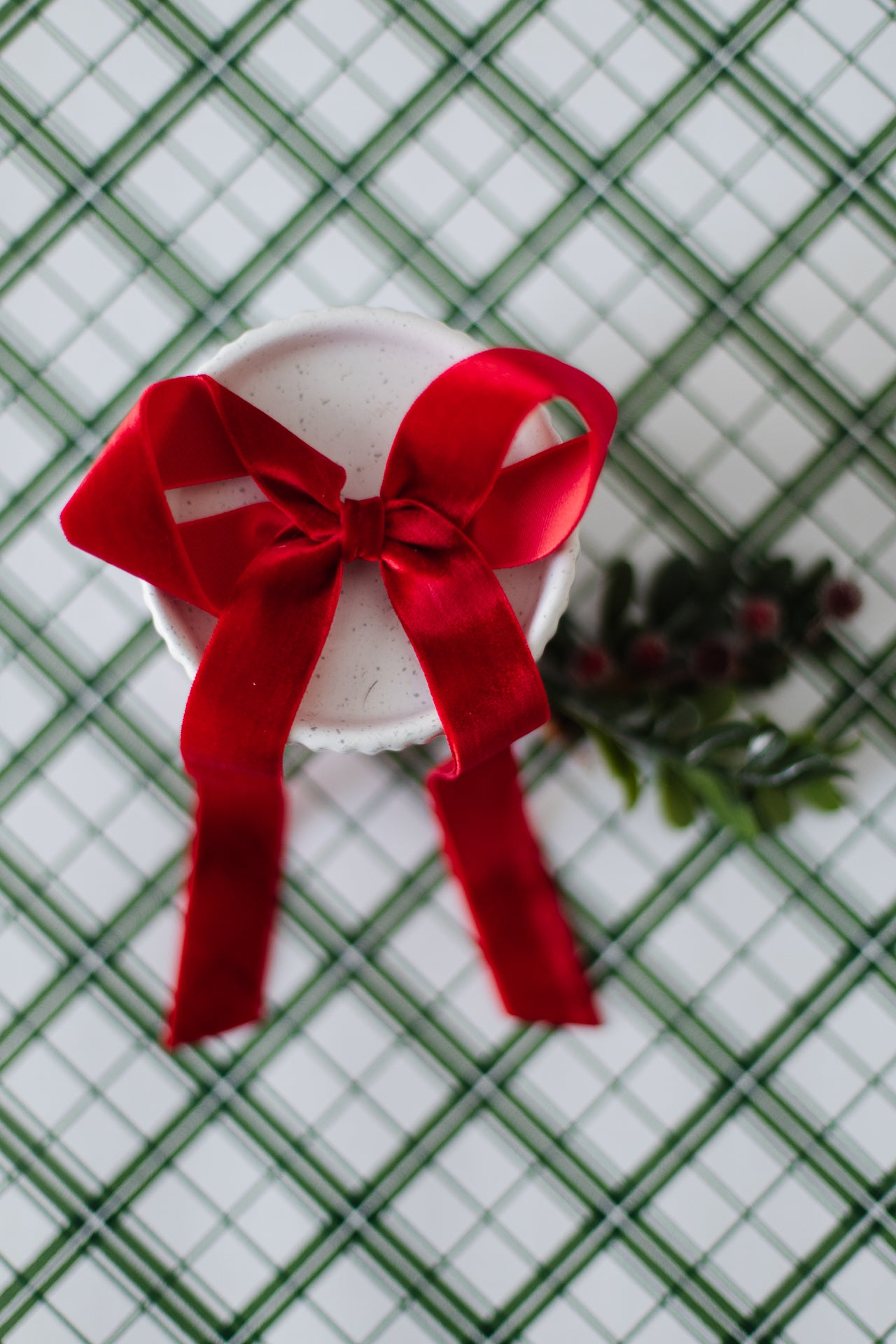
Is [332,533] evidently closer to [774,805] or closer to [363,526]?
[363,526]

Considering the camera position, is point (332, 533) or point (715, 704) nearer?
point (332, 533)

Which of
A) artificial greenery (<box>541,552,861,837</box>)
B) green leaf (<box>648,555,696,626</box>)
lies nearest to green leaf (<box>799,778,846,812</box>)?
artificial greenery (<box>541,552,861,837</box>)

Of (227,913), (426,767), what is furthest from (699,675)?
(227,913)

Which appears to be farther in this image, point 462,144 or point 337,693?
point 462,144

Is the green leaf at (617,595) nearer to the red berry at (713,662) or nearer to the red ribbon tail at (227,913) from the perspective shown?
the red berry at (713,662)

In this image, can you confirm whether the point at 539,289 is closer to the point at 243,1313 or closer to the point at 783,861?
the point at 783,861

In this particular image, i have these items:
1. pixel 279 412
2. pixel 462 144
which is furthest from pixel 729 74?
pixel 279 412
